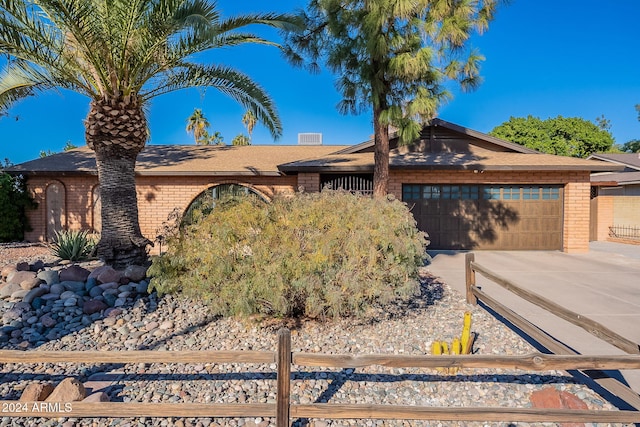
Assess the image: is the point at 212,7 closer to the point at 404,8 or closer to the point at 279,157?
the point at 404,8

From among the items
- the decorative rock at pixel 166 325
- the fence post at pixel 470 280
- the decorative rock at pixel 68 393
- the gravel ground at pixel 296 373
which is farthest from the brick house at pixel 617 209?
the decorative rock at pixel 68 393

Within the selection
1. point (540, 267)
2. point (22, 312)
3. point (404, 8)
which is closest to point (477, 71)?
point (404, 8)

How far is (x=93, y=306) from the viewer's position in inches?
217

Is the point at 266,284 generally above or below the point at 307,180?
below

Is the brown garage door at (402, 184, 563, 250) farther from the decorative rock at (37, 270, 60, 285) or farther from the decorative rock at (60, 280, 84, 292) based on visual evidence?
the decorative rock at (37, 270, 60, 285)

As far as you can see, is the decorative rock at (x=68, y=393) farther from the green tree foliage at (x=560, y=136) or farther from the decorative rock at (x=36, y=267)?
the green tree foliage at (x=560, y=136)

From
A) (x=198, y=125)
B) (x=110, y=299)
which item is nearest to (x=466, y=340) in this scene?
(x=110, y=299)

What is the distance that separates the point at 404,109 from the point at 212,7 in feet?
16.9

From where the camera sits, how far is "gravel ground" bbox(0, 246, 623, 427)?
3.57 m

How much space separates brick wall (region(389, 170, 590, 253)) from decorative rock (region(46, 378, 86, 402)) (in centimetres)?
1034

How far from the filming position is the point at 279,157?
1484 cm

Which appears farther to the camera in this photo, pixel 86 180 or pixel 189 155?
pixel 189 155

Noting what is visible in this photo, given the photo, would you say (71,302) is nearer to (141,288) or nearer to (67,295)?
(67,295)

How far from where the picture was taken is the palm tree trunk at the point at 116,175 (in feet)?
22.7
